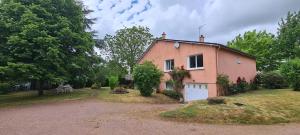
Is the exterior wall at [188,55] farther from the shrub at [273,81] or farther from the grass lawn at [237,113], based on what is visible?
the shrub at [273,81]

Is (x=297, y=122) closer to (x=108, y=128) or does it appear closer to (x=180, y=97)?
(x=108, y=128)

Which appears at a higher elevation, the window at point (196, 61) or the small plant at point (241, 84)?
the window at point (196, 61)

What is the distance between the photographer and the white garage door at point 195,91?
2447cm

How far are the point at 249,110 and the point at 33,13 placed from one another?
771 inches

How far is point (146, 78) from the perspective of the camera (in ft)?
78.7

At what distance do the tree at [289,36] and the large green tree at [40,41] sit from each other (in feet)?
114

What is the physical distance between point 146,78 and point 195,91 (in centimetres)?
487

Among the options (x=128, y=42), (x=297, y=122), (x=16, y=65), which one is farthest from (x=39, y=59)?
(x=128, y=42)

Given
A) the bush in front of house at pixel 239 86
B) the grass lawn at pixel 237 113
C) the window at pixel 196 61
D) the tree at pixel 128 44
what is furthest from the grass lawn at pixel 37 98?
the tree at pixel 128 44

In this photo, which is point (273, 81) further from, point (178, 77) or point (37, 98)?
point (37, 98)

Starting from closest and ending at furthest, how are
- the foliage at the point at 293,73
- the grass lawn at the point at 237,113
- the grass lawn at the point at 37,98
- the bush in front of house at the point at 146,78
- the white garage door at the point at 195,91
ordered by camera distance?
1. the grass lawn at the point at 237,113
2. the grass lawn at the point at 37,98
3. the bush in front of house at the point at 146,78
4. the foliage at the point at 293,73
5. the white garage door at the point at 195,91

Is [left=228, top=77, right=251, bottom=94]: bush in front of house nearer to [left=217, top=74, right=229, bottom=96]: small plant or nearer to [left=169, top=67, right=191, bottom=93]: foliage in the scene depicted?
[left=217, top=74, right=229, bottom=96]: small plant


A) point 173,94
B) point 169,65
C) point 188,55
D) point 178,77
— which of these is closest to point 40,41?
point 173,94

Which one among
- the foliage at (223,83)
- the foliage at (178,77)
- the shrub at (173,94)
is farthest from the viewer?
the foliage at (178,77)
